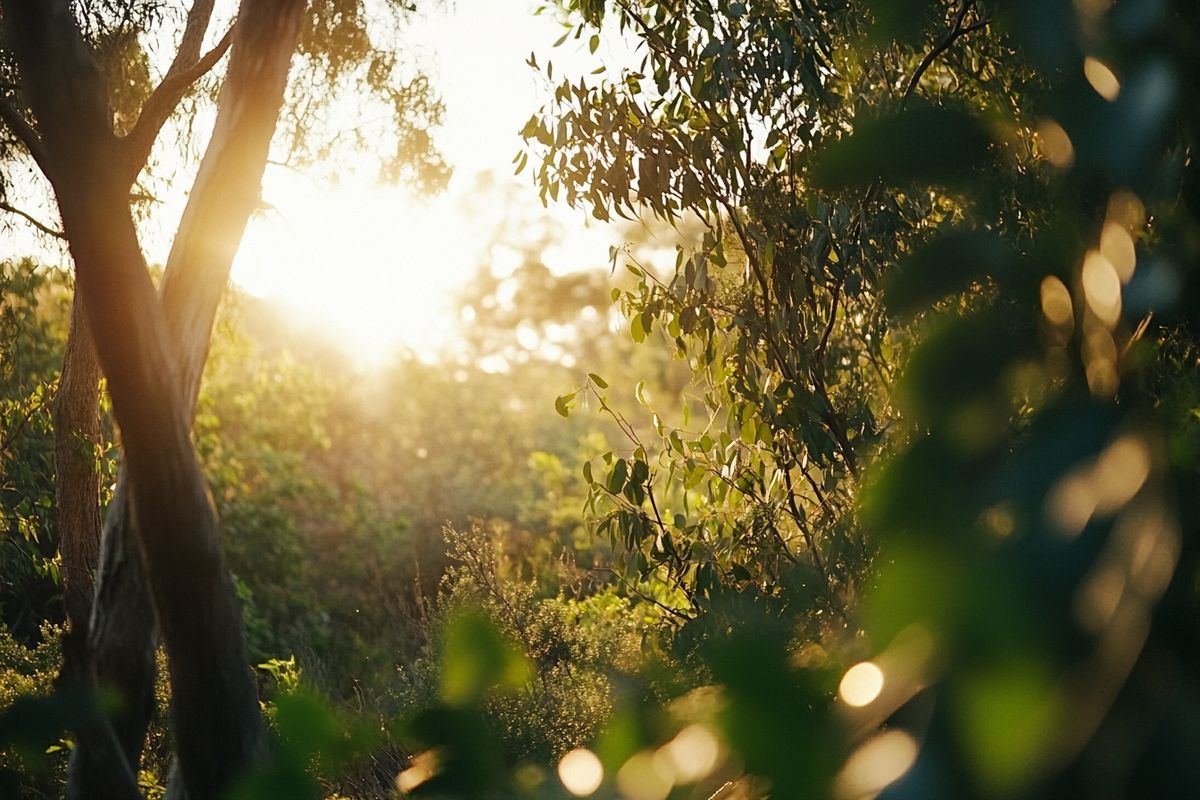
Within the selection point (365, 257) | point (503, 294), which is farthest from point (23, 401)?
point (503, 294)

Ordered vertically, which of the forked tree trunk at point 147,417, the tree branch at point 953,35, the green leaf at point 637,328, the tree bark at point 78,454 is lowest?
the forked tree trunk at point 147,417

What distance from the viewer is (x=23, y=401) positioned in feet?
22.2

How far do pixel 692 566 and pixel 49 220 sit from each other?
3.90m

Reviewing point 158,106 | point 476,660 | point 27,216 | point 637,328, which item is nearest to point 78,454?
point 27,216

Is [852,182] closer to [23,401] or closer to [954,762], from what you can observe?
[954,762]

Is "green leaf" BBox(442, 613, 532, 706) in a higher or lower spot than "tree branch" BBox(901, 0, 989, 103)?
lower

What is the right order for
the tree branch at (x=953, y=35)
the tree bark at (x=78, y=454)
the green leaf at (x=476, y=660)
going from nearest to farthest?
the green leaf at (x=476, y=660) → the tree branch at (x=953, y=35) → the tree bark at (x=78, y=454)

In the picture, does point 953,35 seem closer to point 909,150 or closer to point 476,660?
point 909,150

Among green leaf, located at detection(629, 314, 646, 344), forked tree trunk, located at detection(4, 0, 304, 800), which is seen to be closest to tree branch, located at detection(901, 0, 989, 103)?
green leaf, located at detection(629, 314, 646, 344)

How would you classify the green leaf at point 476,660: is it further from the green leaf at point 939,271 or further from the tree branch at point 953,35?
the tree branch at point 953,35

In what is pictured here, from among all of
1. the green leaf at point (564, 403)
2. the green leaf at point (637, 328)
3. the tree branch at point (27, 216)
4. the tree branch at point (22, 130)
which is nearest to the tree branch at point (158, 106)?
the tree branch at point (22, 130)

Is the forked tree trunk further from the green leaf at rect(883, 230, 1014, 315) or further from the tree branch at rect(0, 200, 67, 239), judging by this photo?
the tree branch at rect(0, 200, 67, 239)

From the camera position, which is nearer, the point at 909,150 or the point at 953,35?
the point at 909,150

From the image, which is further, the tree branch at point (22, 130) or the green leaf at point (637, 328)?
the green leaf at point (637, 328)
